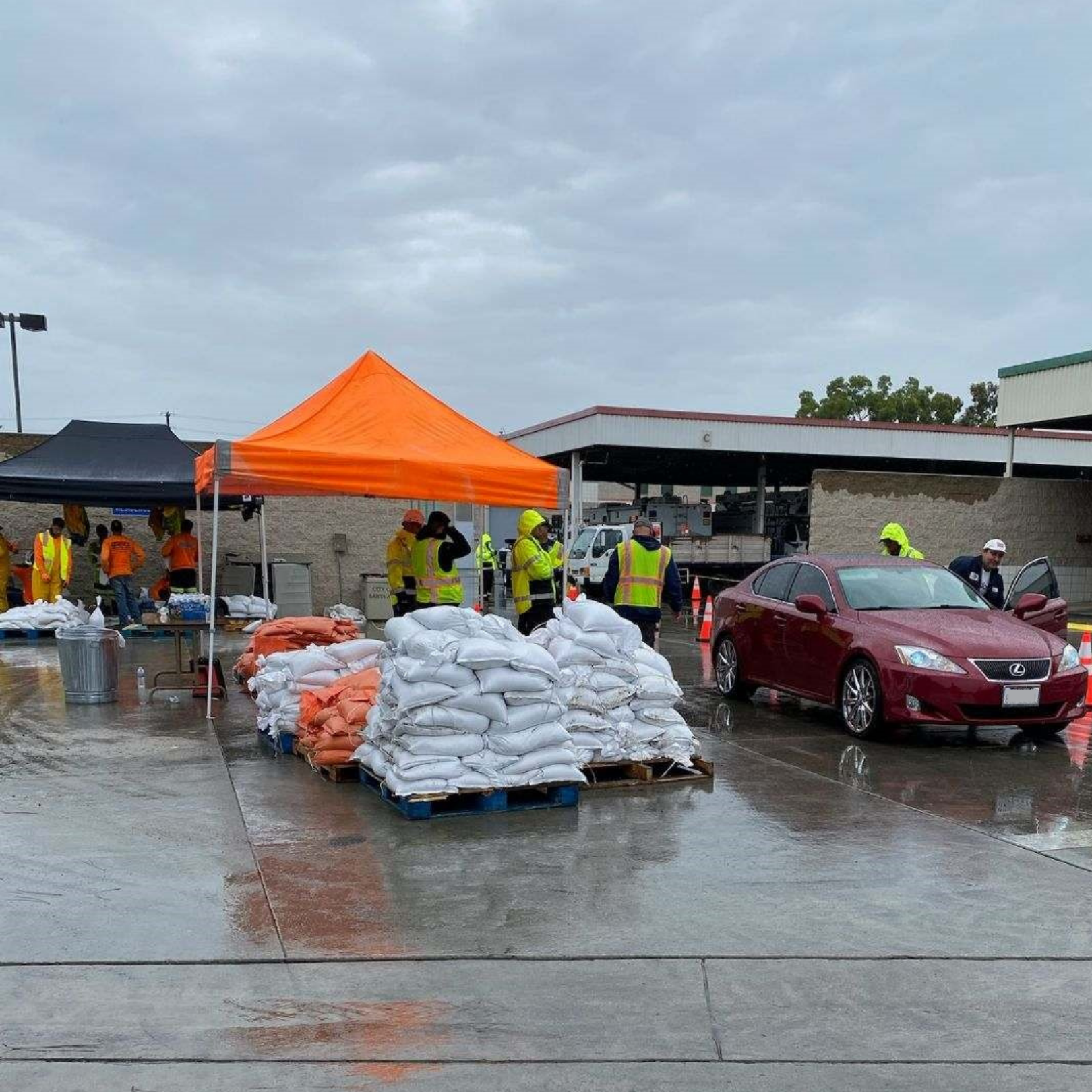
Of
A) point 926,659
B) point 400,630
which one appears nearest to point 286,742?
point 400,630

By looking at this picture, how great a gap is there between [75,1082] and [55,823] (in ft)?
10.3

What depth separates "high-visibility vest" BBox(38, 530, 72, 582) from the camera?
17.6m

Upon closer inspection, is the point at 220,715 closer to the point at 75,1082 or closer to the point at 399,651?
the point at 399,651

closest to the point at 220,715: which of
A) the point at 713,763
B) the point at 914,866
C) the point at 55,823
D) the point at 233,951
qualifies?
the point at 55,823

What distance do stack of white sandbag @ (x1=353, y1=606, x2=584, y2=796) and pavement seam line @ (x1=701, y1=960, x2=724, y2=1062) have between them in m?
2.42

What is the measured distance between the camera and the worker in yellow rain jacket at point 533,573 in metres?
12.0

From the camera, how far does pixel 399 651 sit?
7035mm

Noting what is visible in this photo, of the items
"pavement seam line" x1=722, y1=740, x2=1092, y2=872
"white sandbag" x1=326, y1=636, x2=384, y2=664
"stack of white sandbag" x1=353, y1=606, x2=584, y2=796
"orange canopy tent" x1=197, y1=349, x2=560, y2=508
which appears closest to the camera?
"pavement seam line" x1=722, y1=740, x2=1092, y2=872

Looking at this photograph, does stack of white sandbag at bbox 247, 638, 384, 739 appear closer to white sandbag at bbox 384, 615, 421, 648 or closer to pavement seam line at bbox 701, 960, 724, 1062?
white sandbag at bbox 384, 615, 421, 648

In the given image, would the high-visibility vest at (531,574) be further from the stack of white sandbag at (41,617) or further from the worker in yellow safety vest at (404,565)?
the stack of white sandbag at (41,617)

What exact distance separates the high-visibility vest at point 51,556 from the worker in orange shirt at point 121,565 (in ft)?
1.81

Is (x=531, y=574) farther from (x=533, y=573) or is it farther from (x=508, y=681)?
(x=508, y=681)

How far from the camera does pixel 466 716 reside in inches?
268

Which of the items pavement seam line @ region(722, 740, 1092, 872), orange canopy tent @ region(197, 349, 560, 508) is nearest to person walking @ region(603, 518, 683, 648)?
orange canopy tent @ region(197, 349, 560, 508)
